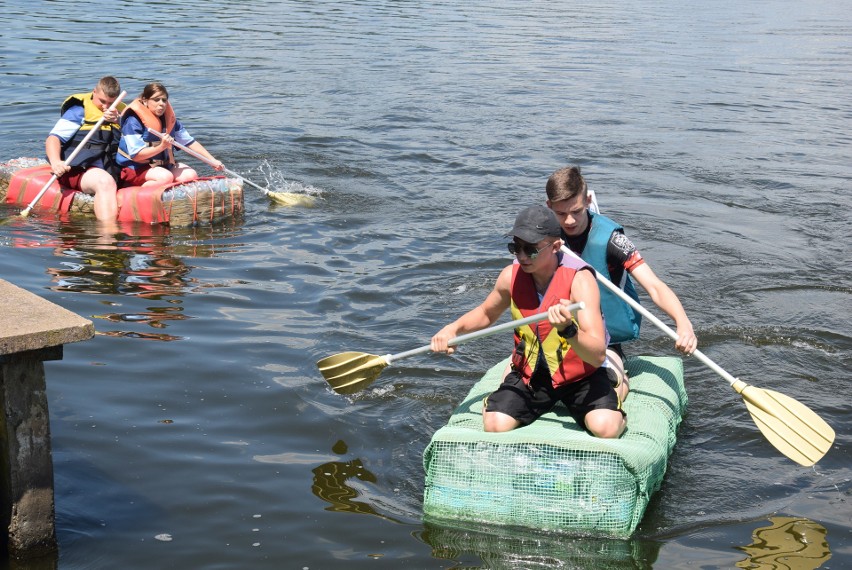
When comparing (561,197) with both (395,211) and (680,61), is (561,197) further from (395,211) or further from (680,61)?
(680,61)

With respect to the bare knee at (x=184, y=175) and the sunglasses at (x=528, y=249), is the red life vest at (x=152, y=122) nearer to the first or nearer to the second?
the bare knee at (x=184, y=175)

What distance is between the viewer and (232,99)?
52.3 feet

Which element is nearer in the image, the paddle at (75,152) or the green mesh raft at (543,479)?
the green mesh raft at (543,479)

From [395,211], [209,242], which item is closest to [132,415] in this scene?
[209,242]

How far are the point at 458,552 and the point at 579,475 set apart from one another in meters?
0.61

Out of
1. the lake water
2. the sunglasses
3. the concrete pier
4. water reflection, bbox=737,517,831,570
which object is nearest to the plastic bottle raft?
the lake water

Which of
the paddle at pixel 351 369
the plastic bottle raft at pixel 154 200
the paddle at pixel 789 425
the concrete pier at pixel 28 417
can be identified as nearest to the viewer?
the concrete pier at pixel 28 417

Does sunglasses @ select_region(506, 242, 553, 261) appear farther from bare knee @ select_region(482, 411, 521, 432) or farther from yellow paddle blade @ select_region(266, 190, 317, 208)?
yellow paddle blade @ select_region(266, 190, 317, 208)

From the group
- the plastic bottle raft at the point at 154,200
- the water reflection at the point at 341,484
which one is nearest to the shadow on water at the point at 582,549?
the water reflection at the point at 341,484

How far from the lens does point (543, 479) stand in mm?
4676

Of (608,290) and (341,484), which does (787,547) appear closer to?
(608,290)

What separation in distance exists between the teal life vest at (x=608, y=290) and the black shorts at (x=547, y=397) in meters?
0.54

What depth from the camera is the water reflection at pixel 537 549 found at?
448cm

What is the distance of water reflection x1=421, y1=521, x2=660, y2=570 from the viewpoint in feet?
14.7
